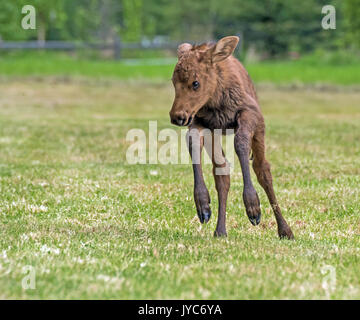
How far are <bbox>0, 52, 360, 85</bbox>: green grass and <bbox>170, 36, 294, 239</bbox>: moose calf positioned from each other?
79.1 ft

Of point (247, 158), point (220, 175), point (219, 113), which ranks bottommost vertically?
point (220, 175)

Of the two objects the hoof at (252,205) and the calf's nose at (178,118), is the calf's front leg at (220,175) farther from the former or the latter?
the calf's nose at (178,118)

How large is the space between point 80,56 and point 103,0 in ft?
70.8

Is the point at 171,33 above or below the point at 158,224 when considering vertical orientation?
above

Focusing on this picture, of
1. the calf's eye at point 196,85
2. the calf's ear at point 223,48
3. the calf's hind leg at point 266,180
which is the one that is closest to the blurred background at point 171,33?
the calf's hind leg at point 266,180

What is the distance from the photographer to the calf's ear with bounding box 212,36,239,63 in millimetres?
6532

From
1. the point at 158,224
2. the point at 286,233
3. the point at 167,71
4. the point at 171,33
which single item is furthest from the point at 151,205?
the point at 171,33

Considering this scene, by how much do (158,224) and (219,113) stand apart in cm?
170

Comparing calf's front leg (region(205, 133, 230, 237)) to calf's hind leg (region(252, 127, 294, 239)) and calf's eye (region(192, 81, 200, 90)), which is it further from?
calf's eye (region(192, 81, 200, 90))

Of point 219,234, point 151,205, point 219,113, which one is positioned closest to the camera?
point 219,113

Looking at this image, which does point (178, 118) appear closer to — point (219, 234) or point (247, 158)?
point (247, 158)

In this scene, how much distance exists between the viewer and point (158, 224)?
25.0 feet

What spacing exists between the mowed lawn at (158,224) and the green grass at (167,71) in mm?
14425
